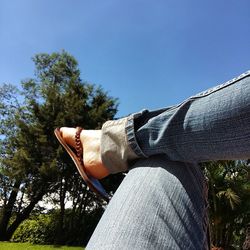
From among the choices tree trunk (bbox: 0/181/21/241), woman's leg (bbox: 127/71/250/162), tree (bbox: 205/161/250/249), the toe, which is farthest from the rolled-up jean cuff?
tree trunk (bbox: 0/181/21/241)

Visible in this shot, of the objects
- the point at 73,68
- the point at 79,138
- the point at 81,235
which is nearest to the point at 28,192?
the point at 81,235

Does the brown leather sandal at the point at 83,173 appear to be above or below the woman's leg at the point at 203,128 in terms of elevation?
below

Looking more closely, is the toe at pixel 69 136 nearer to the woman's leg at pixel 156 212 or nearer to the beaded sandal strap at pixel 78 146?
the beaded sandal strap at pixel 78 146

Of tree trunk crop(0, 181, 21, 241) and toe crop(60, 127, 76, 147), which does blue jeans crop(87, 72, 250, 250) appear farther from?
tree trunk crop(0, 181, 21, 241)

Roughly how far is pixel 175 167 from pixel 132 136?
131mm

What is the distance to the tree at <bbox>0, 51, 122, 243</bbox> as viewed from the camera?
13266 millimetres

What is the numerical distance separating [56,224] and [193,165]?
1429cm

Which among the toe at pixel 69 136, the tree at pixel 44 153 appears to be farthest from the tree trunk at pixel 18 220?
the toe at pixel 69 136

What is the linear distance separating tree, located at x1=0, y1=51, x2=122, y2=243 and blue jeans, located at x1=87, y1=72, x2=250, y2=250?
12.2 m

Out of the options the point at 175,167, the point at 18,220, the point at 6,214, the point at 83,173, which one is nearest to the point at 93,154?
the point at 83,173

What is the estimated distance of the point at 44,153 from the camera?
43.5 feet

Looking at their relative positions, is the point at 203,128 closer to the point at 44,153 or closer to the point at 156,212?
the point at 156,212

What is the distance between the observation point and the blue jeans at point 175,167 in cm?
75

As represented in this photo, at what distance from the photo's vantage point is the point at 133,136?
36.1 inches
